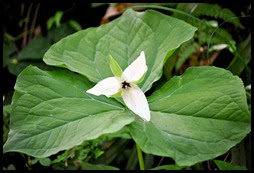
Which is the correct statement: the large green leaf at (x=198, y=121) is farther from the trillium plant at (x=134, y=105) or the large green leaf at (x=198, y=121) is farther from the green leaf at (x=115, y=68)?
the green leaf at (x=115, y=68)

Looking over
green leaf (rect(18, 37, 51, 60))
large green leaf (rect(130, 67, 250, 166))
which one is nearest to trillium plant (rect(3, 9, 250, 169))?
large green leaf (rect(130, 67, 250, 166))

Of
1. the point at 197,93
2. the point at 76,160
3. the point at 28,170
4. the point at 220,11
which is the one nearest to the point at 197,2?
the point at 220,11

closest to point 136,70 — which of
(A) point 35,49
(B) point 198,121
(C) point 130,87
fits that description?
(C) point 130,87

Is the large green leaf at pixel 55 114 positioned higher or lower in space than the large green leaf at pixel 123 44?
lower

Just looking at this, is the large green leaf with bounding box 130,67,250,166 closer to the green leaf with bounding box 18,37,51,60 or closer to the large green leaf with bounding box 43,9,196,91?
the large green leaf with bounding box 43,9,196,91

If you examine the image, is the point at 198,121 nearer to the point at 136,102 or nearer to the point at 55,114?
the point at 136,102

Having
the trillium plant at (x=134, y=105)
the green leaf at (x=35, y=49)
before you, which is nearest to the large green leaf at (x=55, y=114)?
the trillium plant at (x=134, y=105)

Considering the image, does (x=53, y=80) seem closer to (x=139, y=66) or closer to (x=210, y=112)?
(x=139, y=66)
